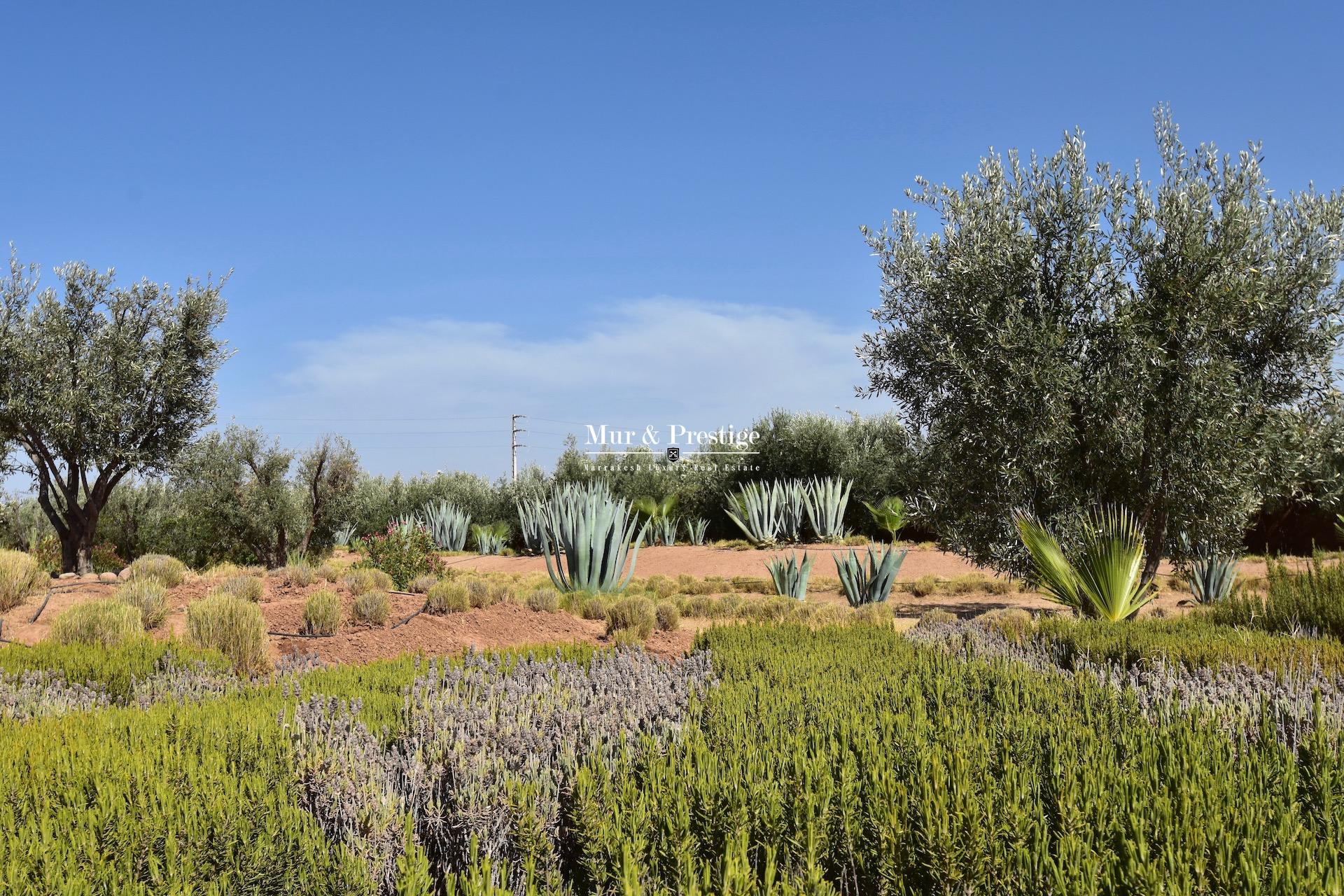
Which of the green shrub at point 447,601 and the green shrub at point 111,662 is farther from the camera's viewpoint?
the green shrub at point 447,601

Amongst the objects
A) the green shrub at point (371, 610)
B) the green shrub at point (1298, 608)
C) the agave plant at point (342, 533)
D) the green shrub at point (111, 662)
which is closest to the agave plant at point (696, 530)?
the agave plant at point (342, 533)

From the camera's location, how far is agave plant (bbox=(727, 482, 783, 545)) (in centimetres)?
2664

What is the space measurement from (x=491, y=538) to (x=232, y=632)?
2451cm

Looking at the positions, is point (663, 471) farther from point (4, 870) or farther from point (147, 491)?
point (4, 870)

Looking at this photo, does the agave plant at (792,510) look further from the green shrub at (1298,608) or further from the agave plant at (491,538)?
the green shrub at (1298,608)

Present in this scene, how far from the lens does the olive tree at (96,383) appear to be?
16.5 meters

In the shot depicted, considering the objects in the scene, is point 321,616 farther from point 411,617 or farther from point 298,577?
point 298,577

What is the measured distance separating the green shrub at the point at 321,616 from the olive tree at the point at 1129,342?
7.87 metres

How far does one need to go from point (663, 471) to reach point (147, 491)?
18295 millimetres

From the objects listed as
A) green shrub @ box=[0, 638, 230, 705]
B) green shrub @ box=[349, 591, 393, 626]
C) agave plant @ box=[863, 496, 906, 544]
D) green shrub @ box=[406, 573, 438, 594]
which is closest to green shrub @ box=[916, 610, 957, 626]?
green shrub @ box=[349, 591, 393, 626]

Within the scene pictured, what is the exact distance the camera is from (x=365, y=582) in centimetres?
1241

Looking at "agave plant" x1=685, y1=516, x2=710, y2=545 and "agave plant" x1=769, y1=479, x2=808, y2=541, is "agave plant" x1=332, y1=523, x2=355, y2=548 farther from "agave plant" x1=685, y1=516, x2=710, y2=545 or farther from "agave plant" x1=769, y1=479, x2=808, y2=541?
"agave plant" x1=769, y1=479, x2=808, y2=541

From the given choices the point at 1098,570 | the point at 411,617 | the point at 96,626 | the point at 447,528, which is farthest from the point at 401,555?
the point at 447,528

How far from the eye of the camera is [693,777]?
3320 millimetres
